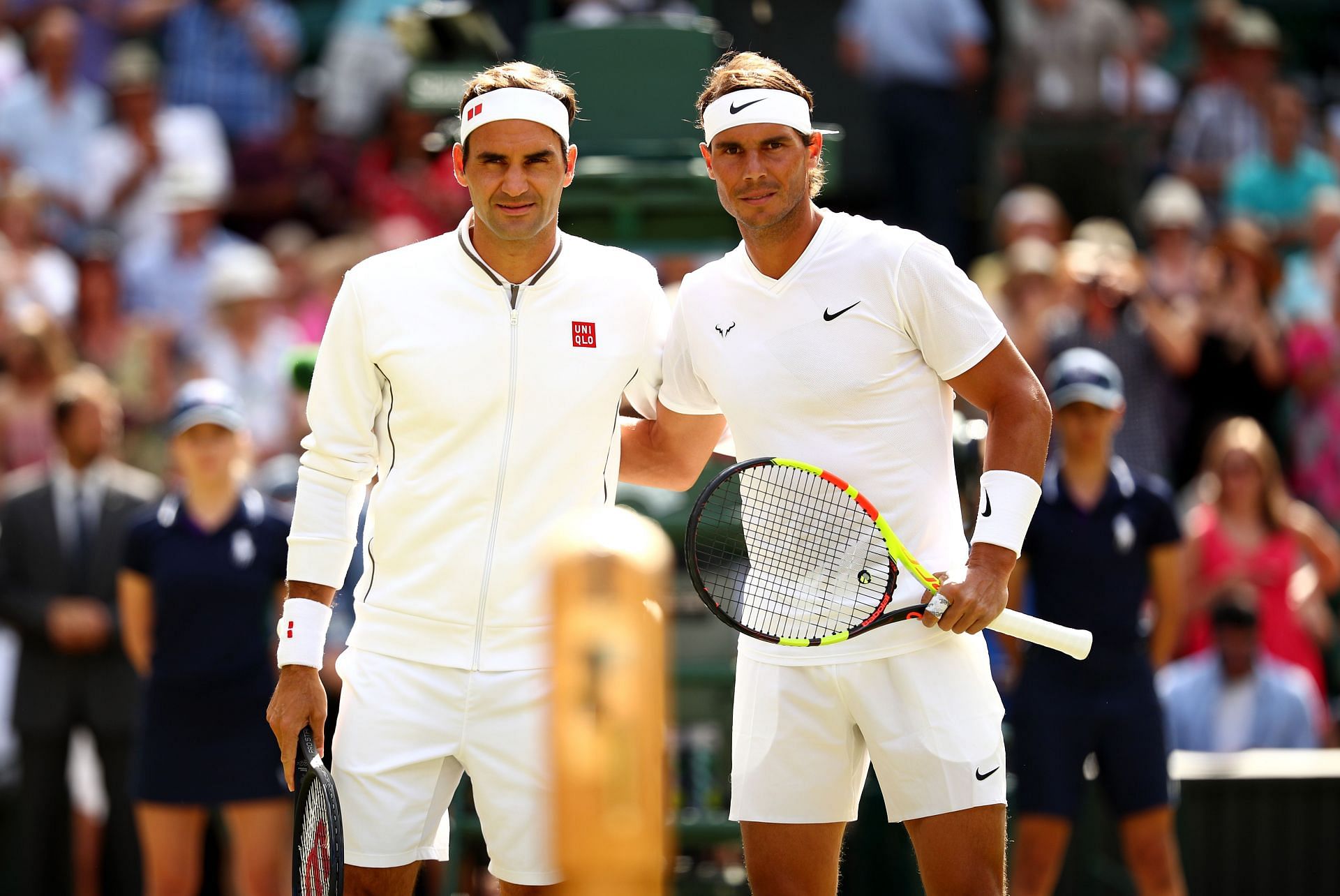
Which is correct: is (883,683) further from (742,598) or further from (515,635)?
(515,635)

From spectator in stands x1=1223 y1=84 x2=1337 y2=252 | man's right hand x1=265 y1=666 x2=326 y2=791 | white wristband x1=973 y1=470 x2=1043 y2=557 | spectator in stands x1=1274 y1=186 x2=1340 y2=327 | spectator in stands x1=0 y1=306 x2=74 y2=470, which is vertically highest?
spectator in stands x1=1223 y1=84 x2=1337 y2=252

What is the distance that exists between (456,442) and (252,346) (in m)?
5.86

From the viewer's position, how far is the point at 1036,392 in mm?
4223

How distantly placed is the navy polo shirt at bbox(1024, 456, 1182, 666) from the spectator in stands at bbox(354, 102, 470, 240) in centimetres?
448

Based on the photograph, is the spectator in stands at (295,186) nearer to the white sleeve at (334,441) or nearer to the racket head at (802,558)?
the white sleeve at (334,441)

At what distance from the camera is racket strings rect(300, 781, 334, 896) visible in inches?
161

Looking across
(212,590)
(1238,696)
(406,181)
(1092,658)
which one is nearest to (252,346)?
(406,181)

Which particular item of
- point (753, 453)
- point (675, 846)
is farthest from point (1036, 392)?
point (675, 846)

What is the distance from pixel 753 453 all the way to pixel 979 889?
1.06m

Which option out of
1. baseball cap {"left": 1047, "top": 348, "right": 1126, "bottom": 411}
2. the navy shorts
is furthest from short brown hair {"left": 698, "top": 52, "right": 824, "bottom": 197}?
the navy shorts

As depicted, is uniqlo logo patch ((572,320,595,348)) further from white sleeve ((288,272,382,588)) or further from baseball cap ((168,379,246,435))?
Answer: baseball cap ((168,379,246,435))

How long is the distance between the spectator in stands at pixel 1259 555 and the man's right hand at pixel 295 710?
5167 mm

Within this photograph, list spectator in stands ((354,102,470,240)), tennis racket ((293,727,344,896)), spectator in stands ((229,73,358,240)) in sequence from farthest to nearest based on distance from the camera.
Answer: spectator in stands ((229,73,358,240)), spectator in stands ((354,102,470,240)), tennis racket ((293,727,344,896))

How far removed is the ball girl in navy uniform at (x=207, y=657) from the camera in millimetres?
6852
